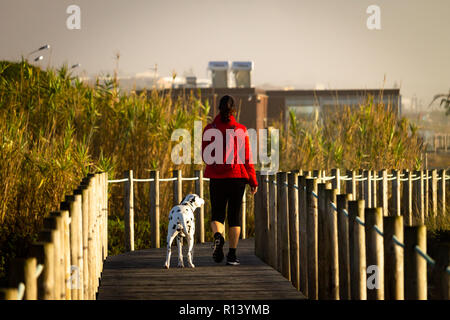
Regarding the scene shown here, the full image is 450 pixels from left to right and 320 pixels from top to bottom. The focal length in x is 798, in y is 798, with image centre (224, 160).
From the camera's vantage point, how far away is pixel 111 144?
16.6 m

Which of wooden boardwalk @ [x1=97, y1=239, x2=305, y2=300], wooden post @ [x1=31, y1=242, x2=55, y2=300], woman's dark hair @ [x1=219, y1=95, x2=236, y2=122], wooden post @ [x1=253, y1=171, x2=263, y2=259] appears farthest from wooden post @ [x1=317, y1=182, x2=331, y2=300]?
wooden post @ [x1=31, y1=242, x2=55, y2=300]

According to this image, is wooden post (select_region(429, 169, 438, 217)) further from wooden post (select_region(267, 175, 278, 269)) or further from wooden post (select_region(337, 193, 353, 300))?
wooden post (select_region(337, 193, 353, 300))

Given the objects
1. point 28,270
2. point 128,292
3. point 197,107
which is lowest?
point 128,292

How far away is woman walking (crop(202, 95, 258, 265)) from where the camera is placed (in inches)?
391

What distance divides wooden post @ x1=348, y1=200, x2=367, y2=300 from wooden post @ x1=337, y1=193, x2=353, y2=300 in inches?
15.2

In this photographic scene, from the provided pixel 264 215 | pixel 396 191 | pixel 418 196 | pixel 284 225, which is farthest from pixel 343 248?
pixel 418 196

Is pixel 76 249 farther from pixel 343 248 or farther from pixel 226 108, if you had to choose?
pixel 226 108

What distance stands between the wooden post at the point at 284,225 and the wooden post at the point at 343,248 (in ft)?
8.69

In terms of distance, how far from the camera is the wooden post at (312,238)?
8.17 meters

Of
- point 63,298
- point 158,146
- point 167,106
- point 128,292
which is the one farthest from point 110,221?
point 63,298

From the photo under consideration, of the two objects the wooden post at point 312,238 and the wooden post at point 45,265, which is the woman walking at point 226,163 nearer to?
the wooden post at point 312,238
